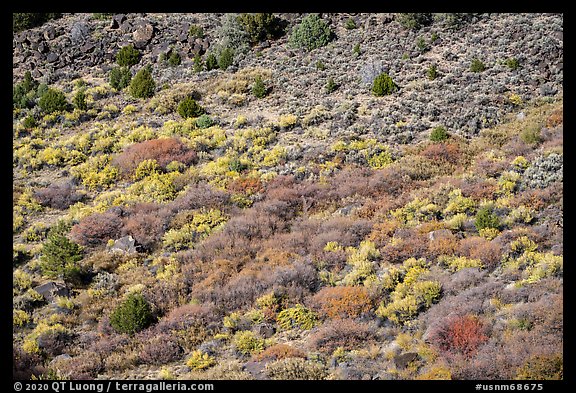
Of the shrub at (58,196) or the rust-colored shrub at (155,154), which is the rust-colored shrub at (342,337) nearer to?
the rust-colored shrub at (155,154)

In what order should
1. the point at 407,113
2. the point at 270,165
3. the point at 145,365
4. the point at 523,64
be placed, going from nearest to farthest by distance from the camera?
the point at 145,365 < the point at 270,165 < the point at 407,113 < the point at 523,64

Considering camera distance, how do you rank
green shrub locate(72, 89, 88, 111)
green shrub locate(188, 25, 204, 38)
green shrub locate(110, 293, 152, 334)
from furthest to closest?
1. green shrub locate(188, 25, 204, 38)
2. green shrub locate(72, 89, 88, 111)
3. green shrub locate(110, 293, 152, 334)

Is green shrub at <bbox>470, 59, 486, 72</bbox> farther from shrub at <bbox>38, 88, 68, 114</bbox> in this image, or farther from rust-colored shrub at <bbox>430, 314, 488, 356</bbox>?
shrub at <bbox>38, 88, 68, 114</bbox>

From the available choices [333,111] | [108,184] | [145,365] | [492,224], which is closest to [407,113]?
[333,111]

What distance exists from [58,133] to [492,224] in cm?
2488

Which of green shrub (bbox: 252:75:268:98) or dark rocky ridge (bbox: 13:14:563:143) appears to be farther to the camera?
green shrub (bbox: 252:75:268:98)

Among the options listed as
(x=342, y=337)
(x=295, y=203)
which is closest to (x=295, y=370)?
(x=342, y=337)

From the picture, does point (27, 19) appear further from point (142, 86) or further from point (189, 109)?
point (189, 109)

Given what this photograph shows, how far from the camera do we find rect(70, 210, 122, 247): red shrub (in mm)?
19234

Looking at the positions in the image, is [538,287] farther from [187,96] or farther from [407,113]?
[187,96]

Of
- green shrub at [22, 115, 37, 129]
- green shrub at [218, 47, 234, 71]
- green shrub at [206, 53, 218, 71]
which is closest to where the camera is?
green shrub at [22, 115, 37, 129]

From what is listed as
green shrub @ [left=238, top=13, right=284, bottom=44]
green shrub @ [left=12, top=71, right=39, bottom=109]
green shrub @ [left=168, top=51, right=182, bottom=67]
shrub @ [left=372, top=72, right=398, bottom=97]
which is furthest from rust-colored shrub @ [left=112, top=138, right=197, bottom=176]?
green shrub @ [left=238, top=13, right=284, bottom=44]

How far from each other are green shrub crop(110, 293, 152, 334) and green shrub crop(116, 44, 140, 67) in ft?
89.0

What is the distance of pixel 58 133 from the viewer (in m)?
30.2
